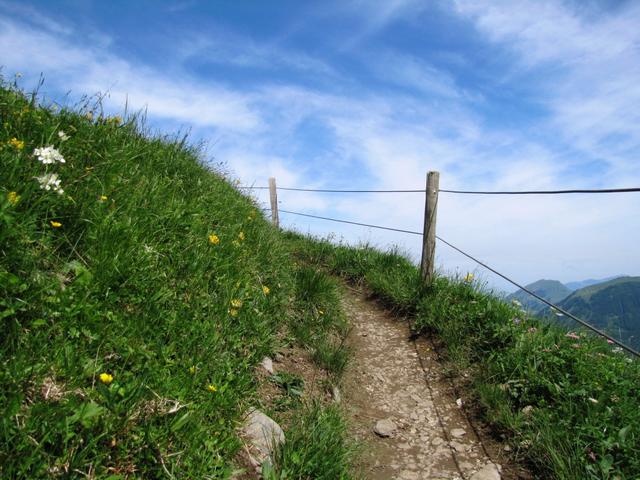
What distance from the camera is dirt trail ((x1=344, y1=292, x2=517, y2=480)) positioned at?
3.40 metres

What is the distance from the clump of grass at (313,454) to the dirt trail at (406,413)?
1.75 feet

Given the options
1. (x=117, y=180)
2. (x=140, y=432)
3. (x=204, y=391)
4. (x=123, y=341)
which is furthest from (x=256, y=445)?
(x=117, y=180)

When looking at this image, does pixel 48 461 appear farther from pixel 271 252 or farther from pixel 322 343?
pixel 271 252

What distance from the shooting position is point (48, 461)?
1772 mm

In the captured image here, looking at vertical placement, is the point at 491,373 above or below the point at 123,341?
below

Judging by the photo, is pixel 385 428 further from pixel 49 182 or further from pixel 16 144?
pixel 16 144

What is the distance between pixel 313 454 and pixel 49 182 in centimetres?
260

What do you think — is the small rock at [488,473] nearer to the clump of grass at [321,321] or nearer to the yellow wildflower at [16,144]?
the clump of grass at [321,321]

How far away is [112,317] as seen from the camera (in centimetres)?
252

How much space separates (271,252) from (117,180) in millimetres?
2192

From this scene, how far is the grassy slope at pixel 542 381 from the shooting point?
305 centimetres

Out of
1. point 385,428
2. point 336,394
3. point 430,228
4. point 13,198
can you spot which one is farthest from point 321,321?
point 13,198

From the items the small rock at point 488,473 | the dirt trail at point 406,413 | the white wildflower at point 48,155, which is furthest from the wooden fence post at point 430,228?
the white wildflower at point 48,155

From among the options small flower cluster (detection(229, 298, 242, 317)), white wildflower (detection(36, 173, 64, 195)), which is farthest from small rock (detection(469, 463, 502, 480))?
white wildflower (detection(36, 173, 64, 195))
